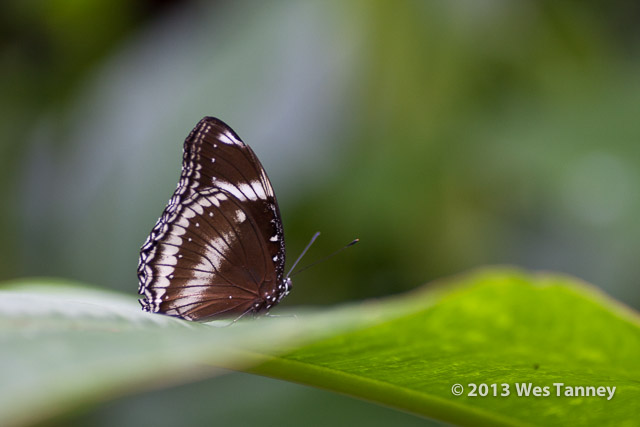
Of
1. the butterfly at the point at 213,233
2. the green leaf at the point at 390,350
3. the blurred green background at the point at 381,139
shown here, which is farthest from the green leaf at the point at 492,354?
the blurred green background at the point at 381,139

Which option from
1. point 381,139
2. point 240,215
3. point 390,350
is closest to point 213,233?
point 240,215

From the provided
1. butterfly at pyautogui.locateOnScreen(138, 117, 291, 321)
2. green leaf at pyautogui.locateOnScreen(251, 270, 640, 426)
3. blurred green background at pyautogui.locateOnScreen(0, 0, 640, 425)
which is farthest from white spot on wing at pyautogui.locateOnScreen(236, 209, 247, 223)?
blurred green background at pyautogui.locateOnScreen(0, 0, 640, 425)

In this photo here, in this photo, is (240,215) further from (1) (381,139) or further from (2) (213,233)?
(1) (381,139)

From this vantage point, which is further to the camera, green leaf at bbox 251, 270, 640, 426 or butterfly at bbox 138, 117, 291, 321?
butterfly at bbox 138, 117, 291, 321

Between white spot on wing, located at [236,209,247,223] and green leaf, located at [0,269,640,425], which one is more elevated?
white spot on wing, located at [236,209,247,223]

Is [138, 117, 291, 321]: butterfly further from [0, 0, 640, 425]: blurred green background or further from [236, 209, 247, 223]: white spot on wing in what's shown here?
[0, 0, 640, 425]: blurred green background

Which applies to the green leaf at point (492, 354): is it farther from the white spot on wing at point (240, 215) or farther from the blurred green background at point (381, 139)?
the blurred green background at point (381, 139)
